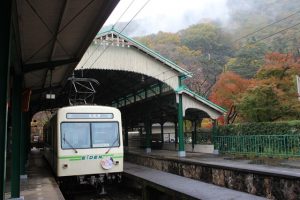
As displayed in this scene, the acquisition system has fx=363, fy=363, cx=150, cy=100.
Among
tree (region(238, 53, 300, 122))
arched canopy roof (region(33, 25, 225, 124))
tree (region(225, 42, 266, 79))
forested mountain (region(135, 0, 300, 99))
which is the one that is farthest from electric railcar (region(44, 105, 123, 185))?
tree (region(225, 42, 266, 79))

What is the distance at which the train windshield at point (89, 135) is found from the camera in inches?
471

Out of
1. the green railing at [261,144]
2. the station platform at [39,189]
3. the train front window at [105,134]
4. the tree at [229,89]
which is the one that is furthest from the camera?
the tree at [229,89]

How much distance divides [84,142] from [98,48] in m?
8.33

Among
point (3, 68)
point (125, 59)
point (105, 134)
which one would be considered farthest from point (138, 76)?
point (3, 68)

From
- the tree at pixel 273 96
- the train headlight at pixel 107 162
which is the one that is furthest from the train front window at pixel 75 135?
the tree at pixel 273 96

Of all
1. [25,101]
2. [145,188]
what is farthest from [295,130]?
[25,101]

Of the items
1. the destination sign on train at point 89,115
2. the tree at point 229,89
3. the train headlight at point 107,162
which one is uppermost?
the tree at point 229,89

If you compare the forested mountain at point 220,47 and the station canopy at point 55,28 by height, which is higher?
the forested mountain at point 220,47

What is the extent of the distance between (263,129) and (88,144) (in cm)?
1279

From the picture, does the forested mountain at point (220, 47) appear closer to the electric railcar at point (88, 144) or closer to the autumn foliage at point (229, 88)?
the autumn foliage at point (229, 88)

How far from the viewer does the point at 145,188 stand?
1252cm

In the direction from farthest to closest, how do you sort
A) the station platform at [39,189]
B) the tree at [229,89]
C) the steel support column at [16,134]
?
the tree at [229,89] → the station platform at [39,189] → the steel support column at [16,134]

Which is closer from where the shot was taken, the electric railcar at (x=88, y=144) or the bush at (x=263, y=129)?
the electric railcar at (x=88, y=144)

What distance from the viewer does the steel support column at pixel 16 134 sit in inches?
361
